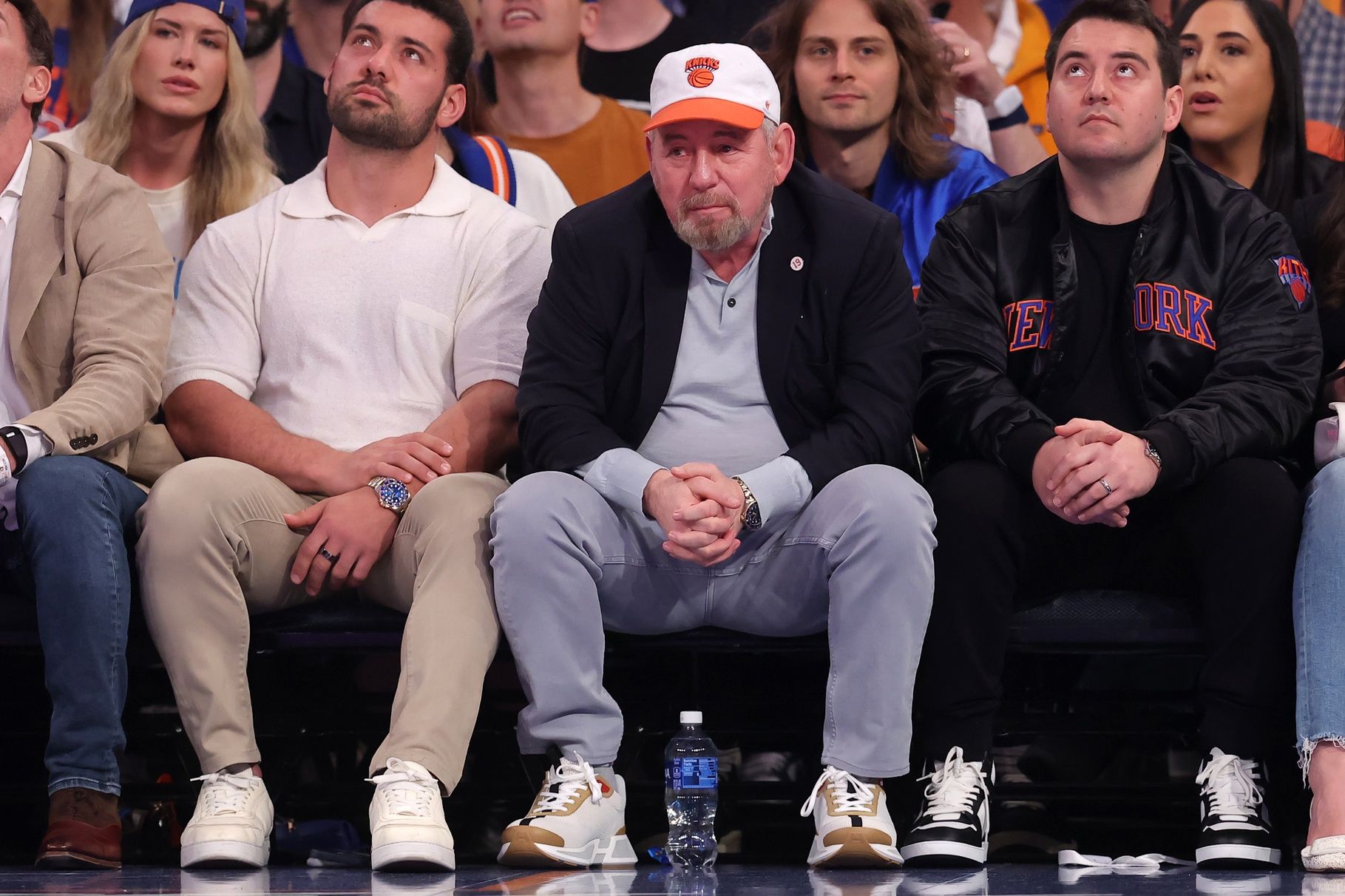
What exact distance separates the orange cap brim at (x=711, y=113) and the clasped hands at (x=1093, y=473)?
31.3 inches

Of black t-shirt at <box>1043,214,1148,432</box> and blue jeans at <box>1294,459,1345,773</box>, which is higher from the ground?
black t-shirt at <box>1043,214,1148,432</box>

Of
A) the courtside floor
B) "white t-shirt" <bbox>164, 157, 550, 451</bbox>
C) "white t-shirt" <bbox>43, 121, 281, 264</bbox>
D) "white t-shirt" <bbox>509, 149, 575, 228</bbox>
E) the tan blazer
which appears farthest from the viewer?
"white t-shirt" <bbox>509, 149, 575, 228</bbox>

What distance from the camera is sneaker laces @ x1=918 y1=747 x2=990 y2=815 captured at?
2584mm

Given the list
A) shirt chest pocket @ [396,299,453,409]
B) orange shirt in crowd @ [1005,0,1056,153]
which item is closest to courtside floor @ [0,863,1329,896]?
shirt chest pocket @ [396,299,453,409]

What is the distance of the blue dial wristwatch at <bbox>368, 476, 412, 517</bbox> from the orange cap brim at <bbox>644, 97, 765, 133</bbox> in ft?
2.69

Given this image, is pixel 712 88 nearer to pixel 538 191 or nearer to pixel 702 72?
pixel 702 72

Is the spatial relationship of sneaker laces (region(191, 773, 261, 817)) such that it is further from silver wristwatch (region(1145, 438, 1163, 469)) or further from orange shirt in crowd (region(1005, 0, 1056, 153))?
orange shirt in crowd (region(1005, 0, 1056, 153))

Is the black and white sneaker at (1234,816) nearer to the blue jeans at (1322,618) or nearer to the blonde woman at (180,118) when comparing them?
the blue jeans at (1322,618)

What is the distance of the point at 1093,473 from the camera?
2.70m

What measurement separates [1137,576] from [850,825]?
30.8 inches

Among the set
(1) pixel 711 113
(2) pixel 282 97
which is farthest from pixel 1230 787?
(2) pixel 282 97

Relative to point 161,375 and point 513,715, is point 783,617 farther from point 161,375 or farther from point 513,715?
point 161,375

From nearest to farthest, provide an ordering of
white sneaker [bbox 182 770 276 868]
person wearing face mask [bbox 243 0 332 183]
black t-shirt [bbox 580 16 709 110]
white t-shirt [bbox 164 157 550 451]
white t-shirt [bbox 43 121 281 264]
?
white sneaker [bbox 182 770 276 868], white t-shirt [bbox 164 157 550 451], white t-shirt [bbox 43 121 281 264], person wearing face mask [bbox 243 0 332 183], black t-shirt [bbox 580 16 709 110]

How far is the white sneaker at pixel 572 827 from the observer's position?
250cm
